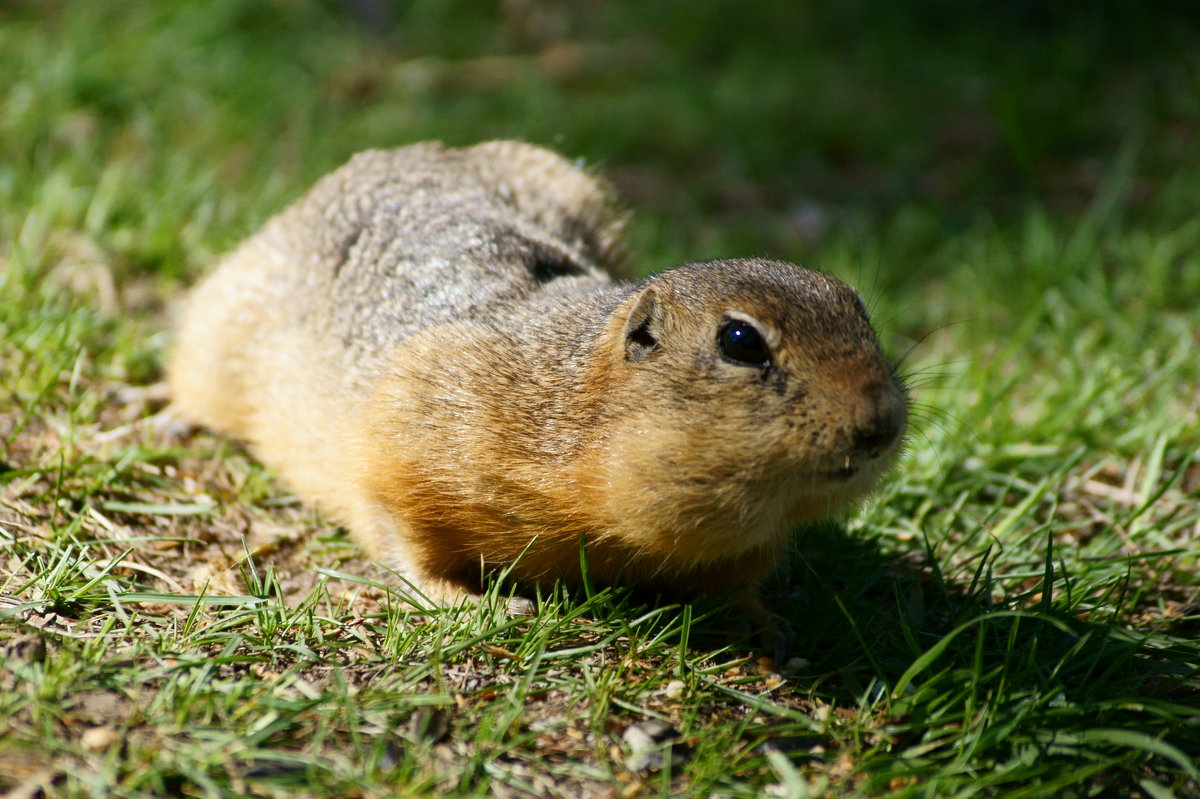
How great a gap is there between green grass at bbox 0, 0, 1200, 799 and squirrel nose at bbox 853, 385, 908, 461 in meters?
0.67

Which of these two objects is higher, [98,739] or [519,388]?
[519,388]

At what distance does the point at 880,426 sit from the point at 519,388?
1359 mm

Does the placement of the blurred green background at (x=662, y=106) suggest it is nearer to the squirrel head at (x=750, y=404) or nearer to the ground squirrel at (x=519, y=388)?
the ground squirrel at (x=519, y=388)

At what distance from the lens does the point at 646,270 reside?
7.24m

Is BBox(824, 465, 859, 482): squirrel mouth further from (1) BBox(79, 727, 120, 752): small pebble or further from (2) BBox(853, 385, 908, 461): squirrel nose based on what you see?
(1) BBox(79, 727, 120, 752): small pebble

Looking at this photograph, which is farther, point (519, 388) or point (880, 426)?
point (519, 388)

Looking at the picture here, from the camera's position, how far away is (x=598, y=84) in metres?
9.93

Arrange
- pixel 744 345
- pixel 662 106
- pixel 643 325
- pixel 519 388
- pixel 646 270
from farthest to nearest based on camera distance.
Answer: pixel 662 106 < pixel 646 270 < pixel 519 388 < pixel 643 325 < pixel 744 345

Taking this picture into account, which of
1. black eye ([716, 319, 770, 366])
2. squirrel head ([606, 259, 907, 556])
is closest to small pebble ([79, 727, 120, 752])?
squirrel head ([606, 259, 907, 556])

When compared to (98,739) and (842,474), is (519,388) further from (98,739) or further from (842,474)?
(98,739)

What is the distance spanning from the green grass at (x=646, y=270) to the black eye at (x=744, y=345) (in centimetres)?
98

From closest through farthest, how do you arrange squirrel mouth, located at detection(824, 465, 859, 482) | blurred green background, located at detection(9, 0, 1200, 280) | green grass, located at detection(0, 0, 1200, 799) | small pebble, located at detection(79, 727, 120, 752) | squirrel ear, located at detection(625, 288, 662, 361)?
small pebble, located at detection(79, 727, 120, 752)
green grass, located at detection(0, 0, 1200, 799)
squirrel mouth, located at detection(824, 465, 859, 482)
squirrel ear, located at detection(625, 288, 662, 361)
blurred green background, located at detection(9, 0, 1200, 280)

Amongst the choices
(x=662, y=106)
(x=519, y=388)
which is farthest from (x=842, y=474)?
(x=662, y=106)

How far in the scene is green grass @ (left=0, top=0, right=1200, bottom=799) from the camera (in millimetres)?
3404
